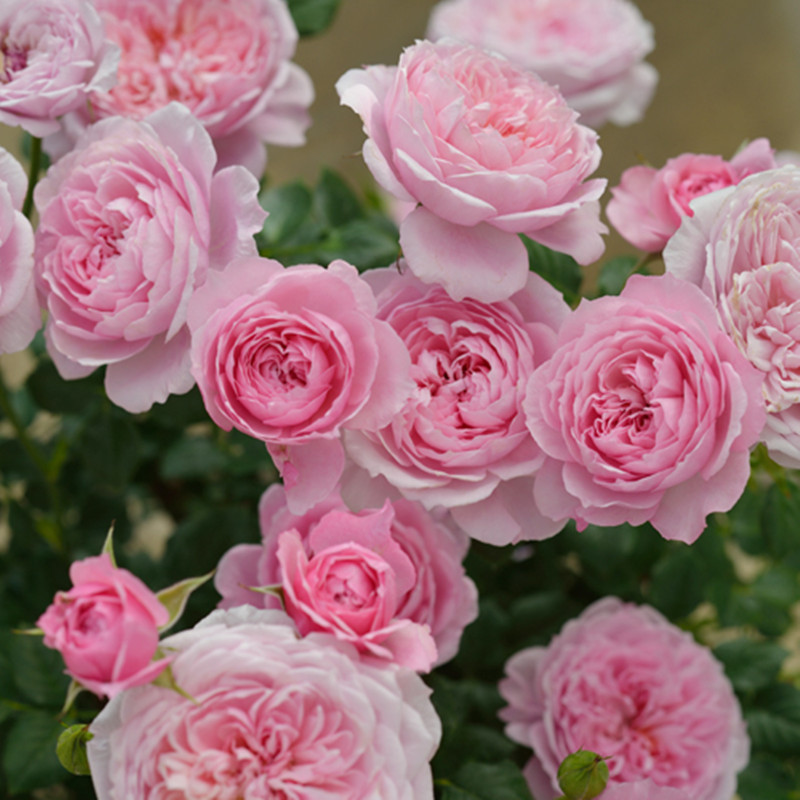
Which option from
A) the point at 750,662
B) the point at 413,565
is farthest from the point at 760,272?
the point at 750,662

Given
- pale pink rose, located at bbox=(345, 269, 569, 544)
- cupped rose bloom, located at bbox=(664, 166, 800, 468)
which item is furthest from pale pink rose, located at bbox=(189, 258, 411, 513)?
cupped rose bloom, located at bbox=(664, 166, 800, 468)

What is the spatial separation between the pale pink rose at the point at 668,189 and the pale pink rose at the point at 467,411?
0.26 feet

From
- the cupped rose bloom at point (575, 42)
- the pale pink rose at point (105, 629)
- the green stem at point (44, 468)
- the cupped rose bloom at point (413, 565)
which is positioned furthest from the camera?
the cupped rose bloom at point (575, 42)

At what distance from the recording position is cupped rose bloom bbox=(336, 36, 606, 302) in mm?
344

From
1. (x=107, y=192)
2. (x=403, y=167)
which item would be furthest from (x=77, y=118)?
(x=403, y=167)

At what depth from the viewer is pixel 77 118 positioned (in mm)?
442

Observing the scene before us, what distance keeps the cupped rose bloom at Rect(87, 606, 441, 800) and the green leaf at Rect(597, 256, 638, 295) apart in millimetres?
241

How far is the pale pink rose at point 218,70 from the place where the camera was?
47cm

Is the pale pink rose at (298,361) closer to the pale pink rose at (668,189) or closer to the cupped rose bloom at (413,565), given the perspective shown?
Answer: the cupped rose bloom at (413,565)

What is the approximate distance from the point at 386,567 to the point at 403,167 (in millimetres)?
149

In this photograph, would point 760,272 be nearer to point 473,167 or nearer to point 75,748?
point 473,167

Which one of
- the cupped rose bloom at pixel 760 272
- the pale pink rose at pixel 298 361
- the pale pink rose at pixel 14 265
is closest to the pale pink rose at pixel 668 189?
the cupped rose bloom at pixel 760 272

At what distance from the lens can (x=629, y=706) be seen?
475 mm

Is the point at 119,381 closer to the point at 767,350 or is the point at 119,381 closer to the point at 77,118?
the point at 77,118
